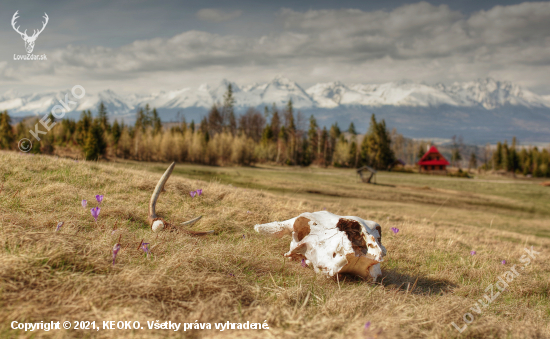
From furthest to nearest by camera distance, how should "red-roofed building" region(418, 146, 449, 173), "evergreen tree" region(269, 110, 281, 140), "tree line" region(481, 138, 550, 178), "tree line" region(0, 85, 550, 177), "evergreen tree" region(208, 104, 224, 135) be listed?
1. "evergreen tree" region(208, 104, 224, 135)
2. "evergreen tree" region(269, 110, 281, 140)
3. "red-roofed building" region(418, 146, 449, 173)
4. "tree line" region(481, 138, 550, 178)
5. "tree line" region(0, 85, 550, 177)

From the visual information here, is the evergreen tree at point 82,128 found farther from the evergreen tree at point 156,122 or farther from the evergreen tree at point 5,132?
the evergreen tree at point 156,122

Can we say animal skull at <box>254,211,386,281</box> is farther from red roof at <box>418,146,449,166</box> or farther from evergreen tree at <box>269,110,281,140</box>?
evergreen tree at <box>269,110,281,140</box>

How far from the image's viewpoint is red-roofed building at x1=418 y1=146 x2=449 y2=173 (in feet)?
260

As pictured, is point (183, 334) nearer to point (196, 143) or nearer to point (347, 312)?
point (347, 312)

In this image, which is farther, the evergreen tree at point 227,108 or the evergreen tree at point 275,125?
the evergreen tree at point 227,108

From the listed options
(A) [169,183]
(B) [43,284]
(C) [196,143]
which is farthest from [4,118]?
(B) [43,284]

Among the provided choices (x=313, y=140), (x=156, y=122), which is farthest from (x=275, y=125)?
(x=156, y=122)

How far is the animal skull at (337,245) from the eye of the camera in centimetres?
379

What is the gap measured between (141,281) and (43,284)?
71 cm

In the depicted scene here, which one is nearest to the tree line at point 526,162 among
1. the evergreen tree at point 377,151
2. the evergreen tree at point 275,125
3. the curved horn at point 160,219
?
the evergreen tree at point 377,151

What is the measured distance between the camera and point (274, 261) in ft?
13.5

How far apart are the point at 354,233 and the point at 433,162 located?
8467 centimetres

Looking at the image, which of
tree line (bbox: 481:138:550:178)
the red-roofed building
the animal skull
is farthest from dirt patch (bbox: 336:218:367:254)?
tree line (bbox: 481:138:550:178)

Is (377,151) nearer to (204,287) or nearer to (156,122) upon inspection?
(156,122)
